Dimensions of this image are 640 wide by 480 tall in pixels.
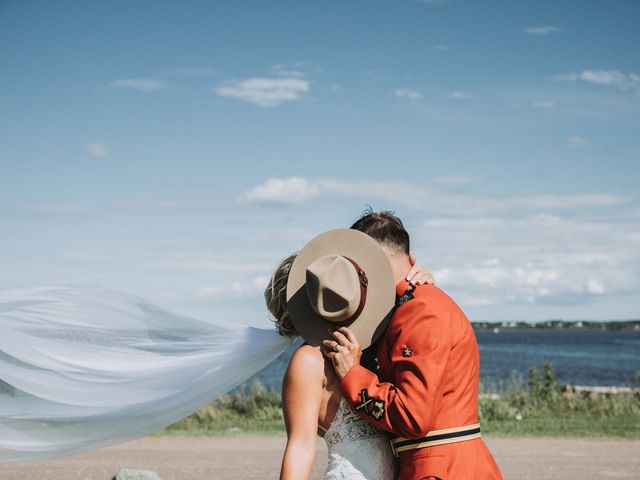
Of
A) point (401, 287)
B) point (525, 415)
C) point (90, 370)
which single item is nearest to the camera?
point (401, 287)

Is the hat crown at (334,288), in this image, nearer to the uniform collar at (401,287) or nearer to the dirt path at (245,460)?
the uniform collar at (401,287)

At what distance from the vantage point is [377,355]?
3736 mm

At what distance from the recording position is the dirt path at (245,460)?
10156 mm

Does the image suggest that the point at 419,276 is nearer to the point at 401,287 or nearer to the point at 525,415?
the point at 401,287

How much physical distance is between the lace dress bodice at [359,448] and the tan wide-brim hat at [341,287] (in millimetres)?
351

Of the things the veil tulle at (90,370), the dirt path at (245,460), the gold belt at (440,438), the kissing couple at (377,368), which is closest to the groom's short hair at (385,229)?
the kissing couple at (377,368)

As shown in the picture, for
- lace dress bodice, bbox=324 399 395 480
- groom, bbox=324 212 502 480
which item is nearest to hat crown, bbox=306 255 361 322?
groom, bbox=324 212 502 480

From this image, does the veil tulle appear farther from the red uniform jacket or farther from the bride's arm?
the red uniform jacket

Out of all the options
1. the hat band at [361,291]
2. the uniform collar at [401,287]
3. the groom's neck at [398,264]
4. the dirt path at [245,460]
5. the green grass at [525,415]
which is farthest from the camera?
the green grass at [525,415]

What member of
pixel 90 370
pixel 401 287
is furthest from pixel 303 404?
pixel 90 370

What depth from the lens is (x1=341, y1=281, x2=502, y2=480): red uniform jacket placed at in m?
3.32

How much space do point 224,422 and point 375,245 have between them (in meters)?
11.3

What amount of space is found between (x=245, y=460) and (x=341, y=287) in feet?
26.2

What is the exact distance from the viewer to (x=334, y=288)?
3475 mm
